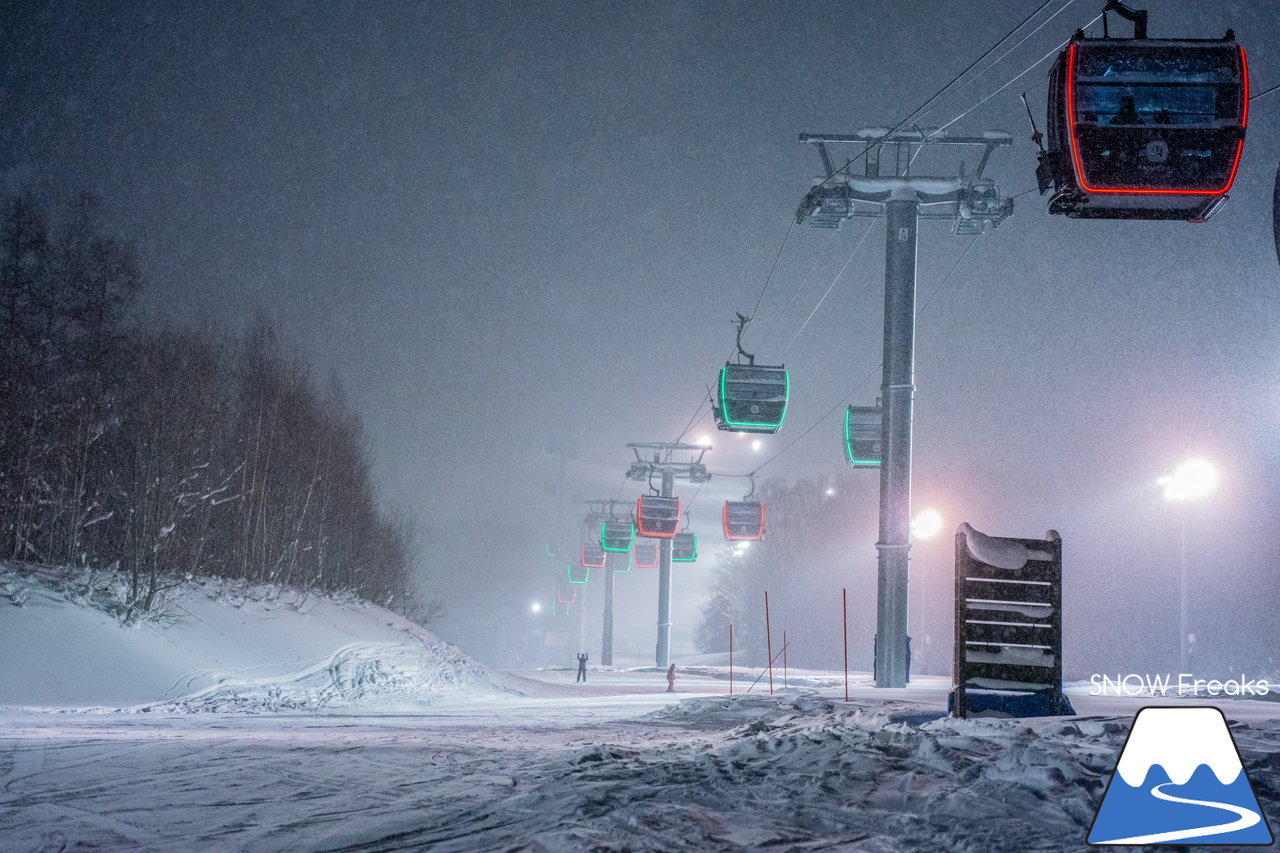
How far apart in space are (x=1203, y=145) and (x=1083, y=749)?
571 cm

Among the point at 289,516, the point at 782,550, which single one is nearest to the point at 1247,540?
the point at 782,550

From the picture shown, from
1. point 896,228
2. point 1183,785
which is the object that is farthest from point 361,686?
point 1183,785

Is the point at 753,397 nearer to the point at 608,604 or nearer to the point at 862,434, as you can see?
the point at 862,434

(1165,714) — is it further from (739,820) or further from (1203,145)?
(1203,145)

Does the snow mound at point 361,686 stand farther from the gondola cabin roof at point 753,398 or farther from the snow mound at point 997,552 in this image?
the snow mound at point 997,552

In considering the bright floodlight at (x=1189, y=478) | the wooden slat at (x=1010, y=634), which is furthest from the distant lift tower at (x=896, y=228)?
the bright floodlight at (x=1189, y=478)

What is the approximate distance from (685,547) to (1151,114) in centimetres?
3961

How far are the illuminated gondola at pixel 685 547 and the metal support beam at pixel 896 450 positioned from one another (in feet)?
95.6

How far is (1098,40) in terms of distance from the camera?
8141 mm

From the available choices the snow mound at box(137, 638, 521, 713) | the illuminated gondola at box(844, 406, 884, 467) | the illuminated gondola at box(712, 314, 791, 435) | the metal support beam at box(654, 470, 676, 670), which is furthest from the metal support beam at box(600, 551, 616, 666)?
the illuminated gondola at box(844, 406, 884, 467)

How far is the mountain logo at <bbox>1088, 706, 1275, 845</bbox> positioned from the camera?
390cm

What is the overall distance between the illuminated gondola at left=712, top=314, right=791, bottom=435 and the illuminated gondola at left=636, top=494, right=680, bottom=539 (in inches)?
603

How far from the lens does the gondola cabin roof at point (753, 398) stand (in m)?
22.0

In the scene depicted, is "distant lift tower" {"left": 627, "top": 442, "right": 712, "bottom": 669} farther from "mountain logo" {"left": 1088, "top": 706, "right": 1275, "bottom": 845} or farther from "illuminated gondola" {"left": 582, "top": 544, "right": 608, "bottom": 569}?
"mountain logo" {"left": 1088, "top": 706, "right": 1275, "bottom": 845}
